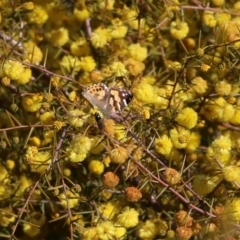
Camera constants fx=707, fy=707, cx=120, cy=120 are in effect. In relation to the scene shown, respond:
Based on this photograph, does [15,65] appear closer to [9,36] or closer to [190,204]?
[9,36]

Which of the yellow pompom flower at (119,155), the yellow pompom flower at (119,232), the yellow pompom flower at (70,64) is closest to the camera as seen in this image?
the yellow pompom flower at (119,155)

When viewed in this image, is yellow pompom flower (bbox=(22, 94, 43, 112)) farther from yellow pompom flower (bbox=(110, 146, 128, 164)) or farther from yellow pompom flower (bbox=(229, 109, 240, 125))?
yellow pompom flower (bbox=(229, 109, 240, 125))

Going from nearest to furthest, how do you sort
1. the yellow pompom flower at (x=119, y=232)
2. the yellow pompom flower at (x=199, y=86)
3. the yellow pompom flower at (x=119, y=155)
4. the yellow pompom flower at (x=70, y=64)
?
the yellow pompom flower at (x=119, y=155)
the yellow pompom flower at (x=119, y=232)
the yellow pompom flower at (x=199, y=86)
the yellow pompom flower at (x=70, y=64)

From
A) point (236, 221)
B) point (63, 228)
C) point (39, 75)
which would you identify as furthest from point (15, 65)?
point (236, 221)

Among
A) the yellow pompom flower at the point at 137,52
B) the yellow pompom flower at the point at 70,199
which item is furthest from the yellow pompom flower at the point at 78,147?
the yellow pompom flower at the point at 137,52

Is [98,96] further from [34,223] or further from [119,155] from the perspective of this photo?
[34,223]

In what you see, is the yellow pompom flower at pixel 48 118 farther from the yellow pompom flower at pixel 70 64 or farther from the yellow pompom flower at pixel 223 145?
the yellow pompom flower at pixel 223 145

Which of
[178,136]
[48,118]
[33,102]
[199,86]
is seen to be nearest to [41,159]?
[48,118]
